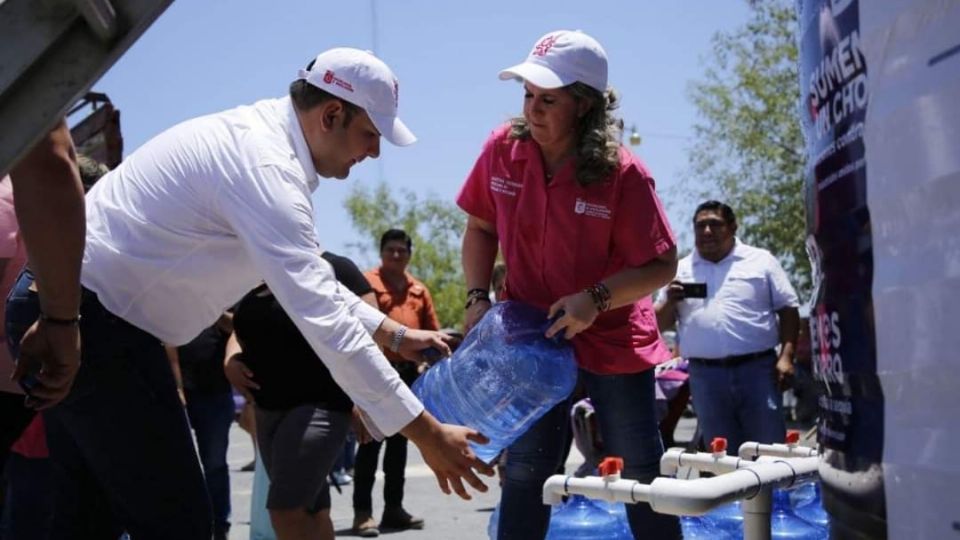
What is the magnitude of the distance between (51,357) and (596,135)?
201 centimetres

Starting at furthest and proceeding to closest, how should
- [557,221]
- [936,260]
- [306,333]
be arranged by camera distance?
[557,221] → [306,333] → [936,260]

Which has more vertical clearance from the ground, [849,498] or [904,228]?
[904,228]

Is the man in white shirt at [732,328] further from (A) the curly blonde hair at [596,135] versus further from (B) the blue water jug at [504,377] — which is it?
(A) the curly blonde hair at [596,135]

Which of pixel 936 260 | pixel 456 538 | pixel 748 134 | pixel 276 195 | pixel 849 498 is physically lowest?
pixel 456 538

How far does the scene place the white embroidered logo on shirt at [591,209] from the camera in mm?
4418

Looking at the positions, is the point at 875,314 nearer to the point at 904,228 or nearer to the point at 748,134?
the point at 904,228

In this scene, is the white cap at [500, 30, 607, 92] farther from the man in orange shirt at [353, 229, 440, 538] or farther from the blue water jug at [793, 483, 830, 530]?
the man in orange shirt at [353, 229, 440, 538]

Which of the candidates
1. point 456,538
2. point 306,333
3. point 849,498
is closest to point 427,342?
point 306,333

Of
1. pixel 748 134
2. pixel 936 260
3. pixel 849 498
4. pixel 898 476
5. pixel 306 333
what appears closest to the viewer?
pixel 936 260

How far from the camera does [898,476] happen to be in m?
2.08

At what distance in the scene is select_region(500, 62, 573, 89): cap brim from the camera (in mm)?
4363

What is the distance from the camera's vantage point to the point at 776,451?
429 centimetres

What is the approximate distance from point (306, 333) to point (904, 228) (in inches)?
70.6

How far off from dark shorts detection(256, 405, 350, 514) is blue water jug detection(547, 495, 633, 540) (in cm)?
100
